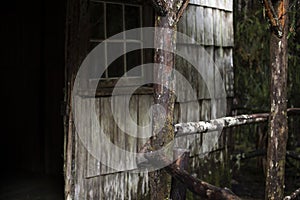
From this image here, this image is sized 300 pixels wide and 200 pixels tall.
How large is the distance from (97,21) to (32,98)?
199cm

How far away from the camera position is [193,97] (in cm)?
570

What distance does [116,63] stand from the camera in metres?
4.70

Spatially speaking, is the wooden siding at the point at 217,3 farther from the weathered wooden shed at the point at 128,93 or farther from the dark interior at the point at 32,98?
the dark interior at the point at 32,98

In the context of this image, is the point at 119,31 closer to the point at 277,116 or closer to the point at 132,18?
the point at 132,18

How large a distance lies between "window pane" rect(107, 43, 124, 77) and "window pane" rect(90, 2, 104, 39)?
0.15 meters

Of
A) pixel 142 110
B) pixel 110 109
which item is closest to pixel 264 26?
pixel 142 110

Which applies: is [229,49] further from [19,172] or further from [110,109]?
[19,172]

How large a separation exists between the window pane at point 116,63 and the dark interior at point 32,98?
2.95 ft

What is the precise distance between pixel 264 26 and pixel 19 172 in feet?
13.9

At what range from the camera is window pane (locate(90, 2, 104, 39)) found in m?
4.43

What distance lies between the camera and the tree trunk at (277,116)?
3730mm

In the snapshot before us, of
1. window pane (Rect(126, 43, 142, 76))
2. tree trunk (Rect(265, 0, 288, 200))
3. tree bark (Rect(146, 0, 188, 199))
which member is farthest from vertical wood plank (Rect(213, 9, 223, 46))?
tree bark (Rect(146, 0, 188, 199))

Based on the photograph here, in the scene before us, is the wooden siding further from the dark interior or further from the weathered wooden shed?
the dark interior

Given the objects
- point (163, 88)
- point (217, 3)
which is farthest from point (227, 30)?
point (163, 88)
